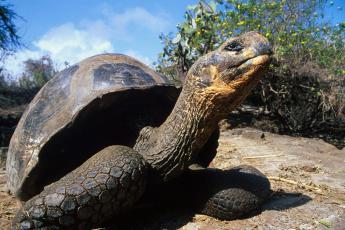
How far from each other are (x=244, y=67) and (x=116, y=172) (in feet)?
2.85

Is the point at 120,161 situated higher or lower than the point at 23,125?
lower

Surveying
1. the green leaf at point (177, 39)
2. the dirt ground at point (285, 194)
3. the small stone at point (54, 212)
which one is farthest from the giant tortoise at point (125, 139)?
the green leaf at point (177, 39)

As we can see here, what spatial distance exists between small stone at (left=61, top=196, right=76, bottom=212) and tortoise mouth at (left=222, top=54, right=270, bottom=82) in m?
1.01

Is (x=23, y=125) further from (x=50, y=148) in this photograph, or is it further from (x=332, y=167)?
(x=332, y=167)

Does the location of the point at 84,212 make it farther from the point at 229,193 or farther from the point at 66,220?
the point at 229,193

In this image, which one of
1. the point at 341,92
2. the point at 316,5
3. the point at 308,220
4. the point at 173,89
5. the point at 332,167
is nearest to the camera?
the point at 308,220

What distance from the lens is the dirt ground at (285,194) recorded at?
2391mm

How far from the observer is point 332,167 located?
3941 mm

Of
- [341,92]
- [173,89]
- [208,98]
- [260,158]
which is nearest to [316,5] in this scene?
[341,92]

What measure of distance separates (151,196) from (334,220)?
1130 mm

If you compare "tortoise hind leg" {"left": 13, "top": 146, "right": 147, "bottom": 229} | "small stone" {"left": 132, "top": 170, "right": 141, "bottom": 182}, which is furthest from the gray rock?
"small stone" {"left": 132, "top": 170, "right": 141, "bottom": 182}

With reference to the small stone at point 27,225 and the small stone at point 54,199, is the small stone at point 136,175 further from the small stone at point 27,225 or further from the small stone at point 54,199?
the small stone at point 27,225

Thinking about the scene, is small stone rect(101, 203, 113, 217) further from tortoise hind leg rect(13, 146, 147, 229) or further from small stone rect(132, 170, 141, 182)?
small stone rect(132, 170, 141, 182)

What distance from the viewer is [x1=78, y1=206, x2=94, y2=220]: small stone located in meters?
2.02
